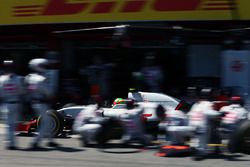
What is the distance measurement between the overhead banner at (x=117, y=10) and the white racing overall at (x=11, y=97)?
864 cm

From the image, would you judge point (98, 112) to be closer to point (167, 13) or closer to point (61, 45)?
point (167, 13)

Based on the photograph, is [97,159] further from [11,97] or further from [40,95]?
[11,97]

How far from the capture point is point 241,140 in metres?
9.63

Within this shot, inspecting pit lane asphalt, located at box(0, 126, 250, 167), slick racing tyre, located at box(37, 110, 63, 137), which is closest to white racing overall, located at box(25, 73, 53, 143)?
pit lane asphalt, located at box(0, 126, 250, 167)

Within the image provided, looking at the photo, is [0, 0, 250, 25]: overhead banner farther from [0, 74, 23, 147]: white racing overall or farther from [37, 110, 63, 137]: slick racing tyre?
[0, 74, 23, 147]: white racing overall

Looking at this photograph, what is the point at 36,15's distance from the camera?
20.2m

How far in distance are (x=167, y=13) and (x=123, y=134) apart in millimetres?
8094

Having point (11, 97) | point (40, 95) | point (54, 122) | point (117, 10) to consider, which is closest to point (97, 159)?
point (40, 95)

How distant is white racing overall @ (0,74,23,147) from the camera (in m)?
10.6

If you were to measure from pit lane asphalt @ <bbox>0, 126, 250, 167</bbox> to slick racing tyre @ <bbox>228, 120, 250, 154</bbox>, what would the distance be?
123 millimetres

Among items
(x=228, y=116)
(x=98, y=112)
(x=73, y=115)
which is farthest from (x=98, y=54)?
(x=228, y=116)

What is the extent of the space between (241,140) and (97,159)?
2.47 meters

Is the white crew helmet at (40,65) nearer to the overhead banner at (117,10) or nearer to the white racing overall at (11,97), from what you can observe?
the white racing overall at (11,97)

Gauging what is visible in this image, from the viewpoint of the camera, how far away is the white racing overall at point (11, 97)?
34.7 ft
